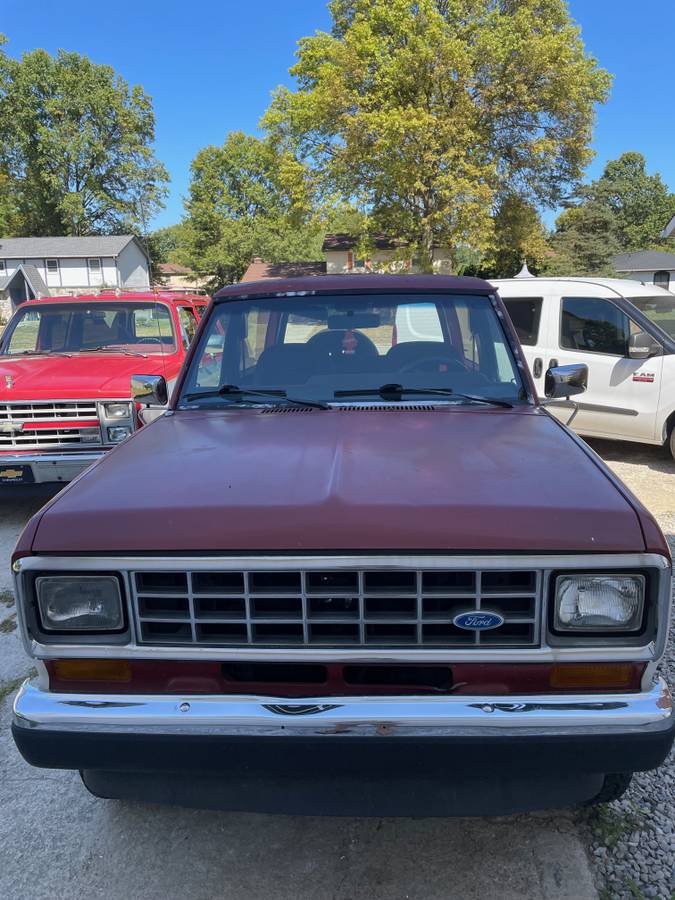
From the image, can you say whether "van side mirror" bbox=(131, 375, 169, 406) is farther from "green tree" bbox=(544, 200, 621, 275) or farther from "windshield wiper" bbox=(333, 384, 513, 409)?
"green tree" bbox=(544, 200, 621, 275)

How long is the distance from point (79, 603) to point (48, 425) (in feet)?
13.4

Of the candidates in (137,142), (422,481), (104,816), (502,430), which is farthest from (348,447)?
(137,142)

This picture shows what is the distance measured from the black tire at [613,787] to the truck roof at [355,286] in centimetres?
229

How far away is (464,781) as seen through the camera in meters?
1.88

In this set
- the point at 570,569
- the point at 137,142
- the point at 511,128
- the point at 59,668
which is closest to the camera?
the point at 570,569

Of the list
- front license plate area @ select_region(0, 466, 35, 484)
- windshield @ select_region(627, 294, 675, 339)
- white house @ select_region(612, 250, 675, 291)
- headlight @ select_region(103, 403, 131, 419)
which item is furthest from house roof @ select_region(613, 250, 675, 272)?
front license plate area @ select_region(0, 466, 35, 484)

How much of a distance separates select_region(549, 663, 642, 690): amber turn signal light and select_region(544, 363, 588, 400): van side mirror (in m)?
1.93

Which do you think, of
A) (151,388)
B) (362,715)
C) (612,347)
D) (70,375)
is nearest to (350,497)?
(362,715)

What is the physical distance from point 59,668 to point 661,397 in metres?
6.46

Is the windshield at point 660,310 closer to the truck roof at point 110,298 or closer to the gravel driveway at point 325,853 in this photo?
the truck roof at point 110,298

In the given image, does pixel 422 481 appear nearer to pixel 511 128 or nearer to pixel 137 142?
pixel 511 128

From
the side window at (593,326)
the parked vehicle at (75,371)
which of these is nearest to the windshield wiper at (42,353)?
the parked vehicle at (75,371)

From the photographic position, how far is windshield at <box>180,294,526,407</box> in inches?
125

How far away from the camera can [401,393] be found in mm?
3098
